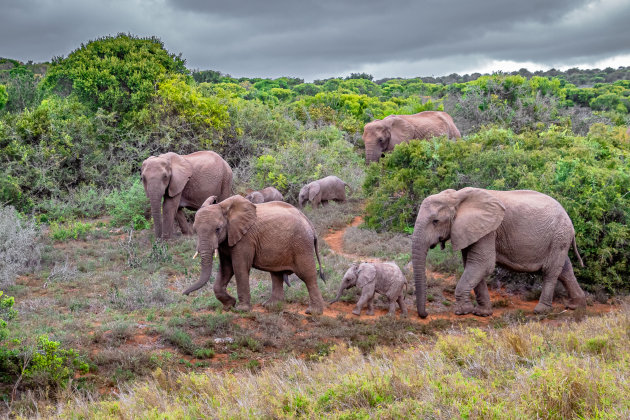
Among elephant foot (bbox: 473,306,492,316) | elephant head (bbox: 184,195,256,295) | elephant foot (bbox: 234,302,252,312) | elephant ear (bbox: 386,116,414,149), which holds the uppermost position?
elephant ear (bbox: 386,116,414,149)

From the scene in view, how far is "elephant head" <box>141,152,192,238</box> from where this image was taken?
12992mm

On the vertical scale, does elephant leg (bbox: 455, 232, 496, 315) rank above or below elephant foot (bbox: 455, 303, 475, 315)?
above

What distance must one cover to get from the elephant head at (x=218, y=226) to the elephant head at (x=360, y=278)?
1982 millimetres

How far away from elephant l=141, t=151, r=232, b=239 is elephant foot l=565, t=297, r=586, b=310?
8929 millimetres

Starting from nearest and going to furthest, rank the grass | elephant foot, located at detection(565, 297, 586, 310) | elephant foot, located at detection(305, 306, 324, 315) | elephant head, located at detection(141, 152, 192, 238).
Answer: the grass
elephant foot, located at detection(305, 306, 324, 315)
elephant foot, located at detection(565, 297, 586, 310)
elephant head, located at detection(141, 152, 192, 238)

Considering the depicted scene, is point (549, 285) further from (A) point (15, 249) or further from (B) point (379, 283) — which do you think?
(A) point (15, 249)

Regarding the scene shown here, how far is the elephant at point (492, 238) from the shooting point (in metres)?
9.14

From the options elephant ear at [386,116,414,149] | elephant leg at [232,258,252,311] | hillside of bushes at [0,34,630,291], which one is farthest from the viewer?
elephant ear at [386,116,414,149]

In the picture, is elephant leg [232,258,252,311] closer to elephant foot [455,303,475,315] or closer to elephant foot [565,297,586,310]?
elephant foot [455,303,475,315]

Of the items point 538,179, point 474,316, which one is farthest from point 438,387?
point 538,179

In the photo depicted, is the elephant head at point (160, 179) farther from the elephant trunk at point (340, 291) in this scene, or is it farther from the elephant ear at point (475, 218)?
the elephant ear at point (475, 218)

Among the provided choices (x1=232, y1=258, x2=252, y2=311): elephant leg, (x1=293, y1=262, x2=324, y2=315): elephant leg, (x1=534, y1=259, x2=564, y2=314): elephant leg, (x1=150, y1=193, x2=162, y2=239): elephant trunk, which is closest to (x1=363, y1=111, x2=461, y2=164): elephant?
(x1=150, y1=193, x2=162, y2=239): elephant trunk

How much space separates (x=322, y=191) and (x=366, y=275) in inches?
313

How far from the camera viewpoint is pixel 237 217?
28.7ft
